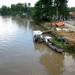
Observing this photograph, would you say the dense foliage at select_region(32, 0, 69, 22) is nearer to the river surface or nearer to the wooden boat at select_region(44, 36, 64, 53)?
the wooden boat at select_region(44, 36, 64, 53)

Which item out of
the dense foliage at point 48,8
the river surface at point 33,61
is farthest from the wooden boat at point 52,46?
the dense foliage at point 48,8

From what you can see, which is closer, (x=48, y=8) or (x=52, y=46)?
(x=52, y=46)

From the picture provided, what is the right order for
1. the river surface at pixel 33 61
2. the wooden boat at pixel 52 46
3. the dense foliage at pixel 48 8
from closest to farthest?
the river surface at pixel 33 61 < the wooden boat at pixel 52 46 < the dense foliage at pixel 48 8

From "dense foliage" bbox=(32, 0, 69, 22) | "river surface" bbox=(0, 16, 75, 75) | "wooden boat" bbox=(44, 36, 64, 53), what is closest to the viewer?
"river surface" bbox=(0, 16, 75, 75)

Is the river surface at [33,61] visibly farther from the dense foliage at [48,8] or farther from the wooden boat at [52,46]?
the dense foliage at [48,8]

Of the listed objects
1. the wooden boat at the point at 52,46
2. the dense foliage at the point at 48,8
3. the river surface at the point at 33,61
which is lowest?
the river surface at the point at 33,61

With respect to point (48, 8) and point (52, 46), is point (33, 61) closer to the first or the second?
point (52, 46)

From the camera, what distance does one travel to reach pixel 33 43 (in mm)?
21734

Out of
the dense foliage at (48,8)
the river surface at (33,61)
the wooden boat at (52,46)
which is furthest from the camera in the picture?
the dense foliage at (48,8)

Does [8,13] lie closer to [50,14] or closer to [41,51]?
[50,14]

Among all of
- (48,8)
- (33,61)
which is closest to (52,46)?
(33,61)

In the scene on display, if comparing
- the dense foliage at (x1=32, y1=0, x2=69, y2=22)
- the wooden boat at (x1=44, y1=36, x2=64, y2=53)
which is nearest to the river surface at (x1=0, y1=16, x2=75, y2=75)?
the wooden boat at (x1=44, y1=36, x2=64, y2=53)

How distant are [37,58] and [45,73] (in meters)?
3.47

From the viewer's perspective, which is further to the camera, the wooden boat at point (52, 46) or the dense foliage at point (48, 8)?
the dense foliage at point (48, 8)
